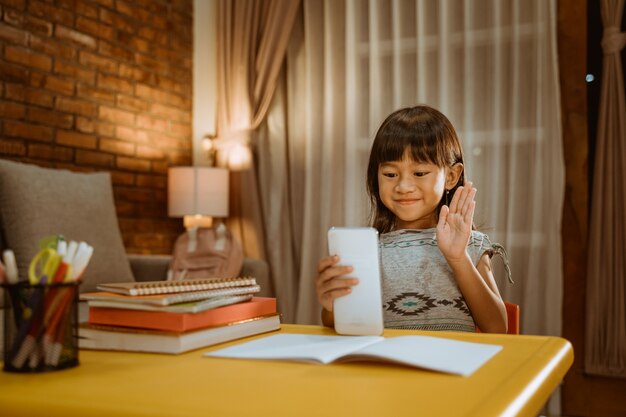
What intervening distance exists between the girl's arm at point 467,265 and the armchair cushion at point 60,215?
66.4 inches

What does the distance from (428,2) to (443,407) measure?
3061 millimetres

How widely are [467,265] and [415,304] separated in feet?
0.62

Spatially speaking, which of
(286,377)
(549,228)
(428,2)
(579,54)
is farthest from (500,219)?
(286,377)

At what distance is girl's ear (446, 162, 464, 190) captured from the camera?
160 cm

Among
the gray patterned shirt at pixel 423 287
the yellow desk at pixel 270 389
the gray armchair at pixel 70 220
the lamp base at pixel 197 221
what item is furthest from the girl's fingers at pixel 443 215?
the lamp base at pixel 197 221

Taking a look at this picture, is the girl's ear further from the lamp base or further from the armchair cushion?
the lamp base

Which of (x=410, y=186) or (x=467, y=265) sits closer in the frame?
(x=467, y=265)

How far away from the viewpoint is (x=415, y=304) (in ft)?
4.67

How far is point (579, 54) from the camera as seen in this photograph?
9.82 ft

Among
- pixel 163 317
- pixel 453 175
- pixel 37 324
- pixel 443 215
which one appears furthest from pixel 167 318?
pixel 453 175

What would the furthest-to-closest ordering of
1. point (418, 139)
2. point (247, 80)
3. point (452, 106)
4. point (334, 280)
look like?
1. point (247, 80)
2. point (452, 106)
3. point (418, 139)
4. point (334, 280)

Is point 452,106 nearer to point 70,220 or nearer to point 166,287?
point 70,220

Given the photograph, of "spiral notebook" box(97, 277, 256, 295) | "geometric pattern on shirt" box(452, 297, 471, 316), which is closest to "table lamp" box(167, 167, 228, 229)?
"geometric pattern on shirt" box(452, 297, 471, 316)

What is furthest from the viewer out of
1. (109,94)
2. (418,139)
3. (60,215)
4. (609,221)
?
(109,94)
